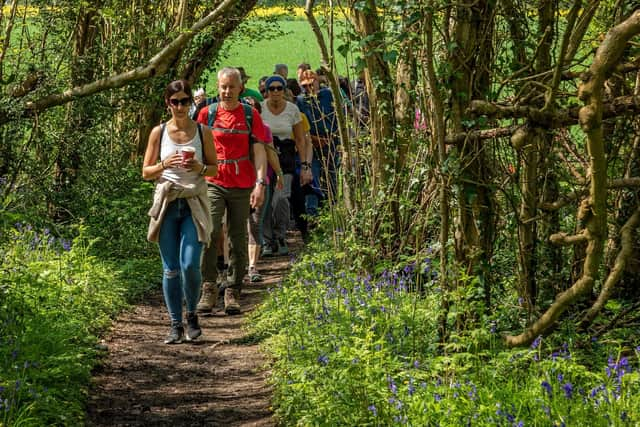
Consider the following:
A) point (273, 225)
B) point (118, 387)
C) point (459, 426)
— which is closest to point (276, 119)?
point (273, 225)

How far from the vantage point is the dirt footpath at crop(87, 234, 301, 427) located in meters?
7.00

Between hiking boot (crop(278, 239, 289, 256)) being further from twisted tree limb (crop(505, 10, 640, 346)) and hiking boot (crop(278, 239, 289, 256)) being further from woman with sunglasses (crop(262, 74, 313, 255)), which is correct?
twisted tree limb (crop(505, 10, 640, 346))

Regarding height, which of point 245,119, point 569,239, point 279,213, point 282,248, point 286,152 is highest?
point 245,119

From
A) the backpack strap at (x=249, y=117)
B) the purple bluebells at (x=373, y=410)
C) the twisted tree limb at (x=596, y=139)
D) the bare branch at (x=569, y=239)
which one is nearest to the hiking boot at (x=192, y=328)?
the backpack strap at (x=249, y=117)

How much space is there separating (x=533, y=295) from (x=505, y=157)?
2.62 ft

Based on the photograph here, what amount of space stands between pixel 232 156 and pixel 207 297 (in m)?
1.35

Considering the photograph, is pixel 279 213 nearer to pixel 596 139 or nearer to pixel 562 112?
pixel 562 112

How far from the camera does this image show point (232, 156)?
9.84 m

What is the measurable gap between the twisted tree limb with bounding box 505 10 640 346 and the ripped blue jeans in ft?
12.8

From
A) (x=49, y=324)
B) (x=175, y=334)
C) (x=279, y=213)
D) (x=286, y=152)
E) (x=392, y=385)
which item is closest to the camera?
(x=392, y=385)

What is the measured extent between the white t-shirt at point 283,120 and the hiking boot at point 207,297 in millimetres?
3175

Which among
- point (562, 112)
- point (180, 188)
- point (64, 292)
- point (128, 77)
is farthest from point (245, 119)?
point (562, 112)

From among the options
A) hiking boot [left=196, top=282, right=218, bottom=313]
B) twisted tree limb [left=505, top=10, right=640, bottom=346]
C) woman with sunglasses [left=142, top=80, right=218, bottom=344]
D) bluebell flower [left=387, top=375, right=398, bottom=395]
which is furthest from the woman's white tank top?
twisted tree limb [left=505, top=10, right=640, bottom=346]

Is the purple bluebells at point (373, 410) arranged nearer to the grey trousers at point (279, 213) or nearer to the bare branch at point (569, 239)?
the bare branch at point (569, 239)
